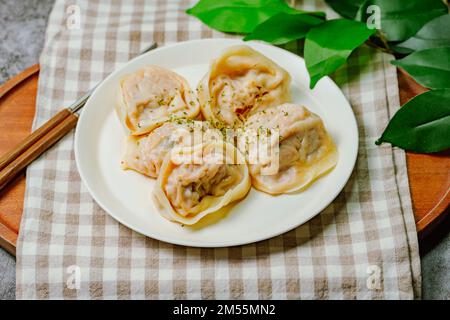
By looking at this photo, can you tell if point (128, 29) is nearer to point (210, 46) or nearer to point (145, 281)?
point (210, 46)

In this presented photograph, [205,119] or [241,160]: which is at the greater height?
[205,119]

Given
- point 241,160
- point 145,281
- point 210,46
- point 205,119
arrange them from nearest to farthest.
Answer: point 145,281 → point 241,160 → point 205,119 → point 210,46

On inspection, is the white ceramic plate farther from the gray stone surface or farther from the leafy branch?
the gray stone surface

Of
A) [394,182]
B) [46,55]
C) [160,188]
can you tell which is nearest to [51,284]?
[160,188]

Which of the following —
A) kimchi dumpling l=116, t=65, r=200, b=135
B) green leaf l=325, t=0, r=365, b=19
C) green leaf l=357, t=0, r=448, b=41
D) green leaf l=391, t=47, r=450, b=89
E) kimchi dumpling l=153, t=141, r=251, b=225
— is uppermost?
green leaf l=325, t=0, r=365, b=19

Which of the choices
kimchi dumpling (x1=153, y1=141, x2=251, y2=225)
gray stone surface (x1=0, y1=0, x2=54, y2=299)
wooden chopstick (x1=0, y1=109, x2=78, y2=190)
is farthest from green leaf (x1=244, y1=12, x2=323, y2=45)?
gray stone surface (x1=0, y1=0, x2=54, y2=299)

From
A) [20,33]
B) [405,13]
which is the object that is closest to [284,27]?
[405,13]

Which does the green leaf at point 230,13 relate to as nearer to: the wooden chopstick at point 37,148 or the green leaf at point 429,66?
the green leaf at point 429,66
